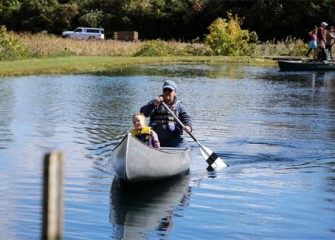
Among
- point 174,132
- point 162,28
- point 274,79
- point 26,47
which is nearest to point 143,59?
point 26,47

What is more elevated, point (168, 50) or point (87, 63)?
point (168, 50)

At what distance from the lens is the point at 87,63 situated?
1433 inches

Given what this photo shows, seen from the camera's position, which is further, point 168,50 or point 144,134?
point 168,50

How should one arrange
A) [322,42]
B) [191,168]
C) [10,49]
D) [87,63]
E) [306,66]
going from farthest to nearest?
1. [10,49]
2. [322,42]
3. [87,63]
4. [306,66]
5. [191,168]

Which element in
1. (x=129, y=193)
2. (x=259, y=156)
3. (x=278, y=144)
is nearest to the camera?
(x=129, y=193)

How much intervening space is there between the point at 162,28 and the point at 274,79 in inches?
1368

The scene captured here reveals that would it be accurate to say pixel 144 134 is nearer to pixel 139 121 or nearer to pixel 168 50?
pixel 139 121

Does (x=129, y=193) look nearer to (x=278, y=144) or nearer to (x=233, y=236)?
(x=233, y=236)

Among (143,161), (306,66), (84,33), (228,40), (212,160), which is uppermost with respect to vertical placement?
(228,40)

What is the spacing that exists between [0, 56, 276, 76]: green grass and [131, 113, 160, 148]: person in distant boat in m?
19.9

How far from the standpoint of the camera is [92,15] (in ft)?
223

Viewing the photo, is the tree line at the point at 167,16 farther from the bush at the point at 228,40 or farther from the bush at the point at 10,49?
the bush at the point at 10,49

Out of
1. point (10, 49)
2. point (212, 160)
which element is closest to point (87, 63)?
point (10, 49)

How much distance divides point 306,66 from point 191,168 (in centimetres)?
2344
